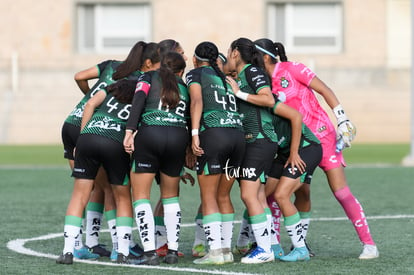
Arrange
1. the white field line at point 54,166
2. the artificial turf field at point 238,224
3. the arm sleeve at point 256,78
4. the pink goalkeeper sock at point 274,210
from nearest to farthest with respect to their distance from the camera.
Answer: the artificial turf field at point 238,224, the arm sleeve at point 256,78, the pink goalkeeper sock at point 274,210, the white field line at point 54,166

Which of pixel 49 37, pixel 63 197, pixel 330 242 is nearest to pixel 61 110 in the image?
pixel 49 37

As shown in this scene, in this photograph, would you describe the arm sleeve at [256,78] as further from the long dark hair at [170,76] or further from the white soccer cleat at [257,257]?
the white soccer cleat at [257,257]

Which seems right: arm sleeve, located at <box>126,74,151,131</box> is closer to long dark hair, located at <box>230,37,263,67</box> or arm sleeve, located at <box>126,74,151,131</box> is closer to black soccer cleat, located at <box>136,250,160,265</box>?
long dark hair, located at <box>230,37,263,67</box>

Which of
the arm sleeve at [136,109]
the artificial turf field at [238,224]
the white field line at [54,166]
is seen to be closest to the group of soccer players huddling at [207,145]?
the arm sleeve at [136,109]

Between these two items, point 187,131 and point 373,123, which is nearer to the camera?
point 187,131

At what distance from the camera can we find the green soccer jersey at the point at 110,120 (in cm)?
898

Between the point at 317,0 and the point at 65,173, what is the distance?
60.4ft

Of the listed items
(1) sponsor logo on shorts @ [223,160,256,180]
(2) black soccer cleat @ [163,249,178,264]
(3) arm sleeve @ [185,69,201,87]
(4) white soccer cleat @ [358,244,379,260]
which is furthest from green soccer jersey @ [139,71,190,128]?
(4) white soccer cleat @ [358,244,379,260]

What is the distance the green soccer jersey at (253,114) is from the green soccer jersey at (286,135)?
12 cm

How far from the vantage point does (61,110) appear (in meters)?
33.1

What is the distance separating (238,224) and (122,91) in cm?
364

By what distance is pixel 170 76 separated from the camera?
894cm

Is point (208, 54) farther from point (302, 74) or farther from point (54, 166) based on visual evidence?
point (54, 166)

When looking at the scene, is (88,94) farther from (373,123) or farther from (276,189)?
(373,123)
